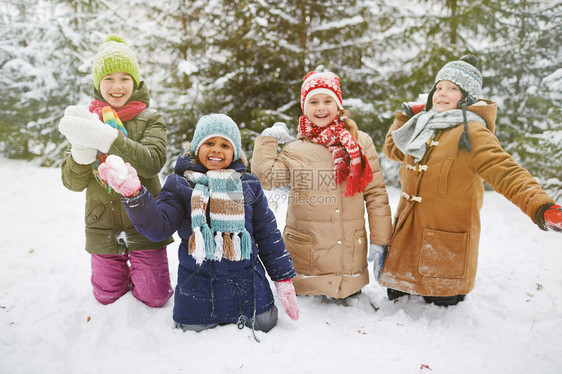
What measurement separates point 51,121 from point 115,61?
17.7 feet

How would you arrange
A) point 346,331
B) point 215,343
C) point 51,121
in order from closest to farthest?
point 215,343, point 346,331, point 51,121

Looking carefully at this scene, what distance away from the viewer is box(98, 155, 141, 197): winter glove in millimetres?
1674

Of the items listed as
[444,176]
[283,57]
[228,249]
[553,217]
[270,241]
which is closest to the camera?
[553,217]

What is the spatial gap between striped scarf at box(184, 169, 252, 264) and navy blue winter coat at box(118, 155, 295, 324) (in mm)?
103

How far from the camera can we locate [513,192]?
7.22 ft

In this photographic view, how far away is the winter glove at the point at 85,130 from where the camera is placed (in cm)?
190

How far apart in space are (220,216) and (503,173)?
6.41ft

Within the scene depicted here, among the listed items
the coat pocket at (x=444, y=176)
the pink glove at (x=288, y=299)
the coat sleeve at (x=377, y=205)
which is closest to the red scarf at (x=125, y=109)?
the pink glove at (x=288, y=299)

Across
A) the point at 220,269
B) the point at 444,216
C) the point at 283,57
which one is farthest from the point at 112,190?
the point at 283,57

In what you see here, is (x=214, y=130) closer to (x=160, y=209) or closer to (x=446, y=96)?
(x=160, y=209)

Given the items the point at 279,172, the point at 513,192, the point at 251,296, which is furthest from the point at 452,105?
the point at 251,296

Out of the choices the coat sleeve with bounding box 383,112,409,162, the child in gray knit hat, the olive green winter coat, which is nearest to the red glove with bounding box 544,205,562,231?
the child in gray knit hat

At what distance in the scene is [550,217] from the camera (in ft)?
6.24

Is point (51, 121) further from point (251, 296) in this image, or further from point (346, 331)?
point (346, 331)
